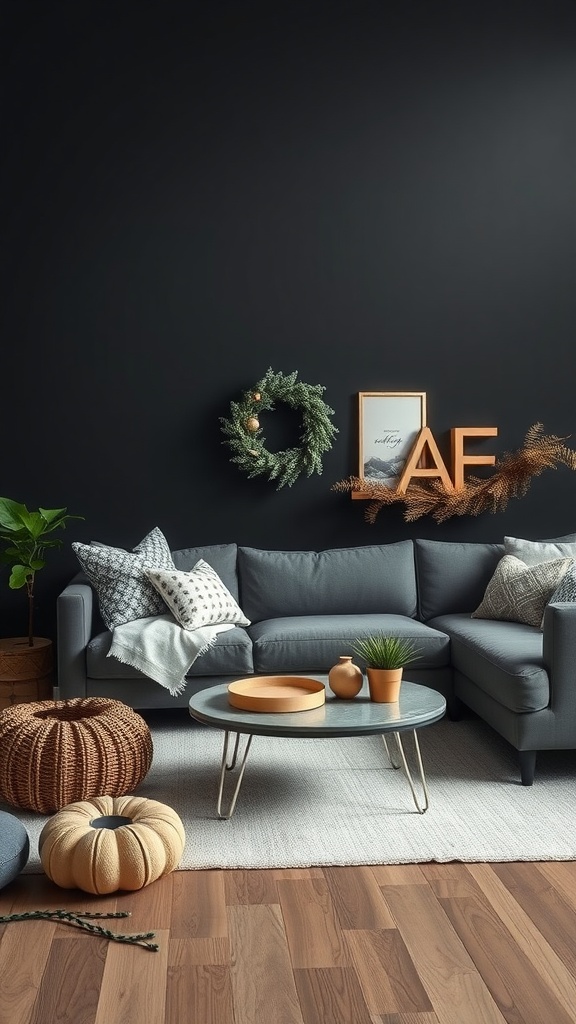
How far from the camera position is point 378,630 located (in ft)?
14.5

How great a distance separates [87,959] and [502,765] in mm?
1979

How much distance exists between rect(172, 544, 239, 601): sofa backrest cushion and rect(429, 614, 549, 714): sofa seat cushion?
3.35 feet

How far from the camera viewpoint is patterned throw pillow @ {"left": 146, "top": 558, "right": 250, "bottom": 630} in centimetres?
431

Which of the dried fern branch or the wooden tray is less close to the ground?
the dried fern branch

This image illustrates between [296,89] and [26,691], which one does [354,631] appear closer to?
[26,691]

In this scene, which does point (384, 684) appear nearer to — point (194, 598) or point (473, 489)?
point (194, 598)

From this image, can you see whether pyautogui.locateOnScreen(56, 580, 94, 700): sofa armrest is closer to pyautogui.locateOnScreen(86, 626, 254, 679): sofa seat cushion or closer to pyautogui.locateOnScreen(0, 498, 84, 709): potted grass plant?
pyautogui.locateOnScreen(86, 626, 254, 679): sofa seat cushion

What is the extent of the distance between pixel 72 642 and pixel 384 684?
60.1 inches

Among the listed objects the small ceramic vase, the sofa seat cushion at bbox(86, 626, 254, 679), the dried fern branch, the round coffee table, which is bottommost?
the sofa seat cushion at bbox(86, 626, 254, 679)

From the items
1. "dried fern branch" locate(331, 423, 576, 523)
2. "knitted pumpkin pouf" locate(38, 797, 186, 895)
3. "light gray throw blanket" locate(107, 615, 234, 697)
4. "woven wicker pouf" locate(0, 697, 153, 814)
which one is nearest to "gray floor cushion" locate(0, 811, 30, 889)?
"knitted pumpkin pouf" locate(38, 797, 186, 895)

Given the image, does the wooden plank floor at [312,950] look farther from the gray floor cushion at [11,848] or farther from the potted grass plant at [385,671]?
the potted grass plant at [385,671]

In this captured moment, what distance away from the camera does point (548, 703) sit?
140 inches

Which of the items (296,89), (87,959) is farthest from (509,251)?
(87,959)

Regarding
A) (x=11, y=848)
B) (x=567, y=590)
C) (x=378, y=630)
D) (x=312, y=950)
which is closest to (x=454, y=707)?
(x=378, y=630)
